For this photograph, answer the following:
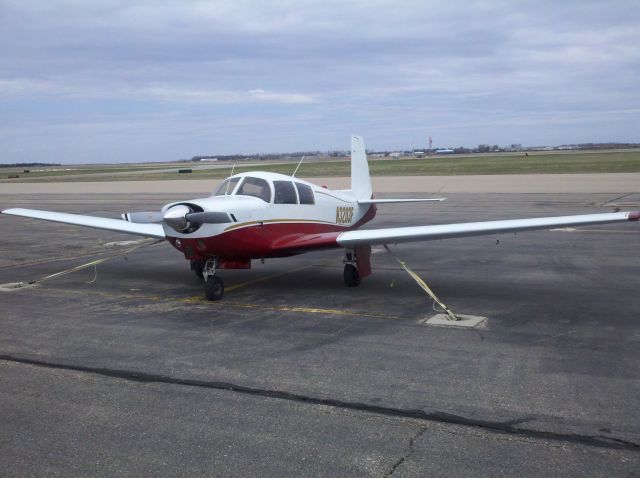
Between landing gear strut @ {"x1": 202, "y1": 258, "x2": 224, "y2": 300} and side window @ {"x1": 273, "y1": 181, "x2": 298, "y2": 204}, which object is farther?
side window @ {"x1": 273, "y1": 181, "x2": 298, "y2": 204}

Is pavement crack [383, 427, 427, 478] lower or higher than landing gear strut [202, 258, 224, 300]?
lower

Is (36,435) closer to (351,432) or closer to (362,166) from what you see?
(351,432)

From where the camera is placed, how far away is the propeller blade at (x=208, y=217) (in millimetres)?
10391

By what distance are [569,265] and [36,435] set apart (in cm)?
1193

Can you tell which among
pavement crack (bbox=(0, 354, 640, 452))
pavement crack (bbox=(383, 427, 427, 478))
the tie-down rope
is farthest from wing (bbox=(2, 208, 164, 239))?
pavement crack (bbox=(383, 427, 427, 478))

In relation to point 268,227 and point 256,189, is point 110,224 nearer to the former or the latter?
point 256,189

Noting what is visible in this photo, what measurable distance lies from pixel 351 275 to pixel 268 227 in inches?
73.6

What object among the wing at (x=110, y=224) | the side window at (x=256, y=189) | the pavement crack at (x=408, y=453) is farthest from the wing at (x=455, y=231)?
the pavement crack at (x=408, y=453)

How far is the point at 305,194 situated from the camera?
12.9 metres

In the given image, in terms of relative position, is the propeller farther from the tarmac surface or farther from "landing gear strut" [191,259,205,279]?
"landing gear strut" [191,259,205,279]

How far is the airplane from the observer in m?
10.7

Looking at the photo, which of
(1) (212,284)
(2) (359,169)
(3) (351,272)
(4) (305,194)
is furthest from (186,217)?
(2) (359,169)

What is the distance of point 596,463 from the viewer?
15.5 feet

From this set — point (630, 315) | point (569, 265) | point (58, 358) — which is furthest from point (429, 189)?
point (58, 358)
